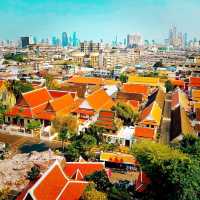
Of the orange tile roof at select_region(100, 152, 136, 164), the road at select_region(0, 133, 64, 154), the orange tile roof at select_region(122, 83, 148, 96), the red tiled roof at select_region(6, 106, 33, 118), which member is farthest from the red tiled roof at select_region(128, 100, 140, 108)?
the orange tile roof at select_region(100, 152, 136, 164)

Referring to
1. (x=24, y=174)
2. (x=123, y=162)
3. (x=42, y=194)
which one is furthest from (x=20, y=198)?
A: (x=123, y=162)


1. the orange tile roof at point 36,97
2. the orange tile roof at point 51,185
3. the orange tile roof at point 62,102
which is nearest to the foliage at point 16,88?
the orange tile roof at point 36,97

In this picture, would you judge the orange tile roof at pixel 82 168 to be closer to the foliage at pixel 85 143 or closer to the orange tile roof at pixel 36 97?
the foliage at pixel 85 143

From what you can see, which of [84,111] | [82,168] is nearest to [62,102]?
[84,111]

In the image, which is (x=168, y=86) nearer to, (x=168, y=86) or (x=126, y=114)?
(x=168, y=86)

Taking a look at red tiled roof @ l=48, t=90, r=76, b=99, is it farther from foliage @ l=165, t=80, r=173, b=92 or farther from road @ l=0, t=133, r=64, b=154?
foliage @ l=165, t=80, r=173, b=92

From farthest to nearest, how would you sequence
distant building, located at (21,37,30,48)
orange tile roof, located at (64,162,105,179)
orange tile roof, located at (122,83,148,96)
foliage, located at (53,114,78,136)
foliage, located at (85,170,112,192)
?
1. distant building, located at (21,37,30,48)
2. orange tile roof, located at (122,83,148,96)
3. foliage, located at (53,114,78,136)
4. orange tile roof, located at (64,162,105,179)
5. foliage, located at (85,170,112,192)
